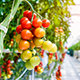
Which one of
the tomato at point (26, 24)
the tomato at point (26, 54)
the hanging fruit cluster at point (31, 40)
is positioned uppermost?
the tomato at point (26, 24)

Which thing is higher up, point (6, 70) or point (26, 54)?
point (26, 54)

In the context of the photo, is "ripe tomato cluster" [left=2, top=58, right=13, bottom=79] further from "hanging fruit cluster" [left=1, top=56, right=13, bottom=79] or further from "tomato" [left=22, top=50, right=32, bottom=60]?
"tomato" [left=22, top=50, right=32, bottom=60]

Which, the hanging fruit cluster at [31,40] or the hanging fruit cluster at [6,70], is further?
the hanging fruit cluster at [6,70]

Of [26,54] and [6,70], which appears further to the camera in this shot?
[6,70]

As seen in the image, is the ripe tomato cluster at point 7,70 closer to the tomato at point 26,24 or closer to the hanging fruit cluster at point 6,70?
the hanging fruit cluster at point 6,70

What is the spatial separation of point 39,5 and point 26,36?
0.76 m

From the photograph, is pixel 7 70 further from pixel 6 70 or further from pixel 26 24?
pixel 26 24

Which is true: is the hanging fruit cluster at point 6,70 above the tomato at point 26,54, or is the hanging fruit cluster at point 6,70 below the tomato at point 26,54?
below

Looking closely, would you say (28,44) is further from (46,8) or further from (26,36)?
(46,8)

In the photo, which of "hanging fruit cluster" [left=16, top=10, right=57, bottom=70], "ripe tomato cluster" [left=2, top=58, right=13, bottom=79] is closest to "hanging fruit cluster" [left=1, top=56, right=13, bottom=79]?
"ripe tomato cluster" [left=2, top=58, right=13, bottom=79]

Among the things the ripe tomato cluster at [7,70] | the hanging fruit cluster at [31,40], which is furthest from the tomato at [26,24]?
the ripe tomato cluster at [7,70]

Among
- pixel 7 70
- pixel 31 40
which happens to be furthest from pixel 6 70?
pixel 31 40

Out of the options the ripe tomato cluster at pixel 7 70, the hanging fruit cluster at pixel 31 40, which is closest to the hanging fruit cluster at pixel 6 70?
the ripe tomato cluster at pixel 7 70

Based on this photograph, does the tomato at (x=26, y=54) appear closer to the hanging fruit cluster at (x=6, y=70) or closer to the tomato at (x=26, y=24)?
the tomato at (x=26, y=24)
